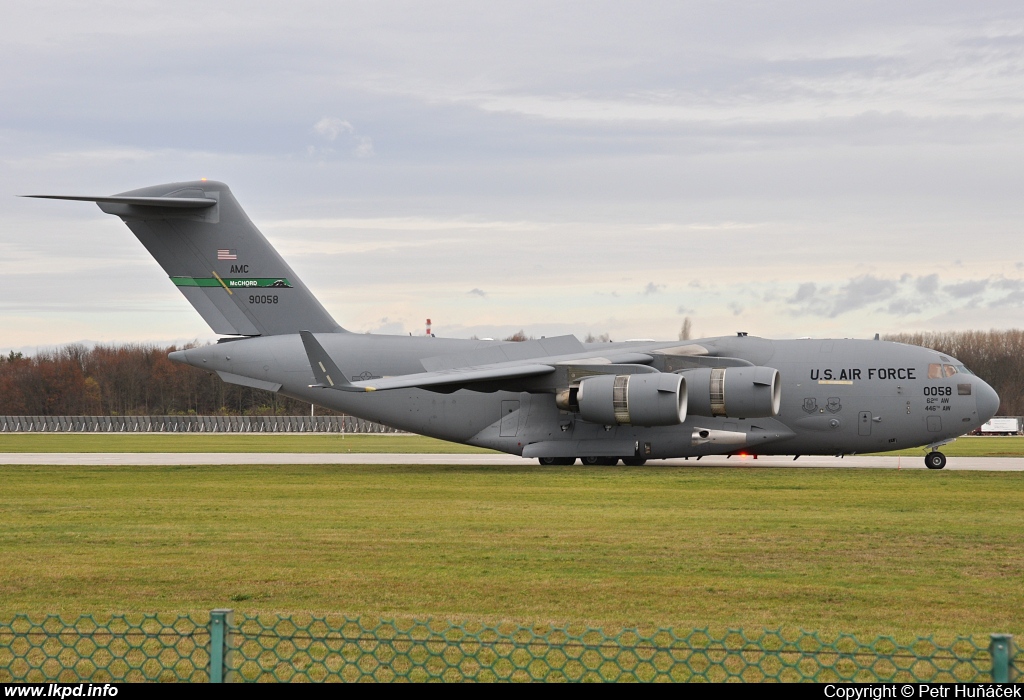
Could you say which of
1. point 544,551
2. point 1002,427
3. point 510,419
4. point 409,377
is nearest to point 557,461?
point 510,419

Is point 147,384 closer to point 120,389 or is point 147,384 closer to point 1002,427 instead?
point 120,389

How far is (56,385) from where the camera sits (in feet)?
318

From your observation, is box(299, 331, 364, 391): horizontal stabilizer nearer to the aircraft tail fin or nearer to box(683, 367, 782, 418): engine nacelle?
the aircraft tail fin

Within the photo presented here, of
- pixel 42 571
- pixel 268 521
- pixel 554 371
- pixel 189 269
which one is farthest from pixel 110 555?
pixel 189 269

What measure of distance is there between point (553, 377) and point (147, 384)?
81.1 metres

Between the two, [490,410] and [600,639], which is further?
[490,410]

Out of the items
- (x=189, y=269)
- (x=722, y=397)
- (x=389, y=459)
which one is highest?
(x=189, y=269)

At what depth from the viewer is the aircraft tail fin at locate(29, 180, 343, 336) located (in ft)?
97.1

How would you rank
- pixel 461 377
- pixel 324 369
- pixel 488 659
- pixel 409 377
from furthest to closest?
pixel 409 377, pixel 324 369, pixel 461 377, pixel 488 659

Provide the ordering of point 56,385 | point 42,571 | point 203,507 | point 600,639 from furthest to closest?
1. point 56,385
2. point 203,507
3. point 42,571
4. point 600,639

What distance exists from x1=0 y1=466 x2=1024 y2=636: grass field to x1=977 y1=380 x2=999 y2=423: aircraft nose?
4682 mm

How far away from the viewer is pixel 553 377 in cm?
2727
